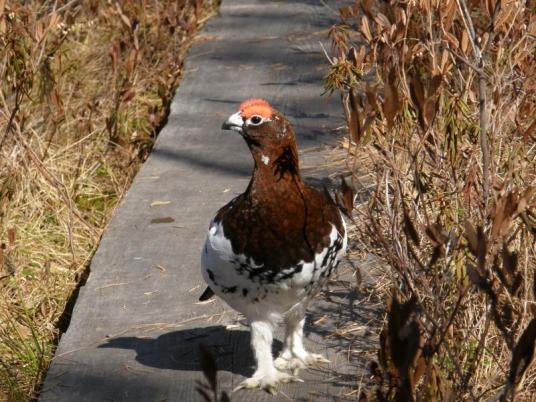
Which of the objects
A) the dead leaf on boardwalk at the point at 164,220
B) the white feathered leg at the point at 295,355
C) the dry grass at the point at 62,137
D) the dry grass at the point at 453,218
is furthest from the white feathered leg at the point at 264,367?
the dead leaf on boardwalk at the point at 164,220

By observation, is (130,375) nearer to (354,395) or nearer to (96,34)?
(354,395)

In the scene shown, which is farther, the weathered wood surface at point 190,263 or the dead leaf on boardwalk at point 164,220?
the dead leaf on boardwalk at point 164,220

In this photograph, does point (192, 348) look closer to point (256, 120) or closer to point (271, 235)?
point (271, 235)

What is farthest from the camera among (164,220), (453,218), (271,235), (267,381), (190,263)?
(164,220)

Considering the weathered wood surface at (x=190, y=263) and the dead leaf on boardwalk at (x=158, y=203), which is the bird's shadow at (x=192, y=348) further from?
the dead leaf on boardwalk at (x=158, y=203)

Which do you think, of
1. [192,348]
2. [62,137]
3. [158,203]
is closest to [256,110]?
[192,348]

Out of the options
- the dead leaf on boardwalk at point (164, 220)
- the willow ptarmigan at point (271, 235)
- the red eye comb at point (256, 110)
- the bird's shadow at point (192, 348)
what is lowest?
the dead leaf on boardwalk at point (164, 220)

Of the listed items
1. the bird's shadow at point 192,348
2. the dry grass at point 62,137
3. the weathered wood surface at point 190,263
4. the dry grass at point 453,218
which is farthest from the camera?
the dry grass at point 62,137

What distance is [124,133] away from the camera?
6.86m

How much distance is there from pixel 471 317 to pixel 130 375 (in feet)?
4.33

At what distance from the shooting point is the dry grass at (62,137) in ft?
15.9

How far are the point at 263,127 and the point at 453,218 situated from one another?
3.11 ft

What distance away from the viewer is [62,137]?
6.57 m

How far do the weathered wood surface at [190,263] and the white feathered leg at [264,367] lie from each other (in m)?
0.03
